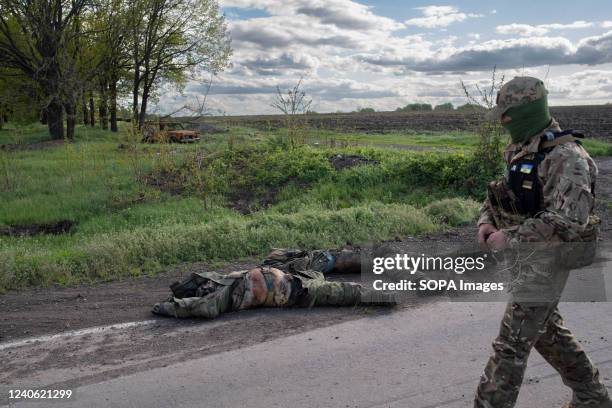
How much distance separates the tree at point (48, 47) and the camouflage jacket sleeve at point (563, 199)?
25.9 m

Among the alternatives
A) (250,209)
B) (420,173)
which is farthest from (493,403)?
(420,173)

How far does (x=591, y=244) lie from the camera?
3.07 metres

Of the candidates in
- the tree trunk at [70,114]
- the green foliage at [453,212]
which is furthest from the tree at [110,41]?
the green foliage at [453,212]

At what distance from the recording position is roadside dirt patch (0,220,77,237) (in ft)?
33.9

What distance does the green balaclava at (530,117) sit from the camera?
312 cm

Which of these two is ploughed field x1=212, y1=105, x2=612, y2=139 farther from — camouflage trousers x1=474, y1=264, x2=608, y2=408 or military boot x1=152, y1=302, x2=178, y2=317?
camouflage trousers x1=474, y1=264, x2=608, y2=408

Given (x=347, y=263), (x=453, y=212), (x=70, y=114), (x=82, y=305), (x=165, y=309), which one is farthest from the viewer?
(x=70, y=114)

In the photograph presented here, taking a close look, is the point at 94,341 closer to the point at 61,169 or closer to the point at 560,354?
the point at 560,354

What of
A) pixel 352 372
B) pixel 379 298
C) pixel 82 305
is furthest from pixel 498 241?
pixel 82 305

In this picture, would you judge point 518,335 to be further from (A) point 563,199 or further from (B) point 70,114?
(B) point 70,114

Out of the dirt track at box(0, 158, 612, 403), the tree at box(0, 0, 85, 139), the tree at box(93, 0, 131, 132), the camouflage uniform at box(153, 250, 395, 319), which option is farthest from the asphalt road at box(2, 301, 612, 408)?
the tree at box(93, 0, 131, 132)

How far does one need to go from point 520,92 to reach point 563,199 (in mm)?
643

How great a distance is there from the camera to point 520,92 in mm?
3104

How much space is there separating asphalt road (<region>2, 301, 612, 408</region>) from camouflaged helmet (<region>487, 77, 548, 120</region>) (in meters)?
1.94
